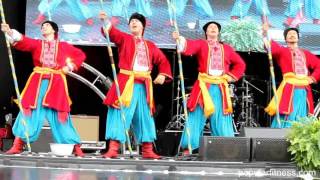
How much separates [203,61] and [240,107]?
6.23 feet

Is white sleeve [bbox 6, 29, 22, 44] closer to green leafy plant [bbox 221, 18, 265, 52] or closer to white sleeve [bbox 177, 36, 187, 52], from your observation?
white sleeve [bbox 177, 36, 187, 52]

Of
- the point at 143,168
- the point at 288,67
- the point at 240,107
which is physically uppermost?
the point at 288,67

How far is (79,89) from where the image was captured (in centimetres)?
859

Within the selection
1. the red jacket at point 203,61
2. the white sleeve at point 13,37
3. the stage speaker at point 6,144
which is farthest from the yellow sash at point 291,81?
the stage speaker at point 6,144

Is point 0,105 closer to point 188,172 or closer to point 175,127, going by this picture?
point 175,127

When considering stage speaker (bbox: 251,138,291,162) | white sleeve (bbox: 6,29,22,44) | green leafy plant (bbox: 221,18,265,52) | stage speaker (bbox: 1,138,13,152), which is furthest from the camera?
green leafy plant (bbox: 221,18,265,52)

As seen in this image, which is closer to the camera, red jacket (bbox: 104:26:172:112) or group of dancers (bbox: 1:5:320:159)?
group of dancers (bbox: 1:5:320:159)

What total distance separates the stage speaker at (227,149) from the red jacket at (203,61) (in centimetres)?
100

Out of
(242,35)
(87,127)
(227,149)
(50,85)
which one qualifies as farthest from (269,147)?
(87,127)

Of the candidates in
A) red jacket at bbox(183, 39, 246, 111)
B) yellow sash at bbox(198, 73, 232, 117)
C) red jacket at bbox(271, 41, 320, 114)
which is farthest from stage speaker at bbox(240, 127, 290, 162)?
red jacket at bbox(271, 41, 320, 114)

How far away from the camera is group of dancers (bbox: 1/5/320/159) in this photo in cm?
609

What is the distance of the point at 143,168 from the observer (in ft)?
17.6

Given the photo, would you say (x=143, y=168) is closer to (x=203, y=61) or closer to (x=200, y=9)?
(x=203, y=61)

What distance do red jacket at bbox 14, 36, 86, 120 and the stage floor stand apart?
721 mm
